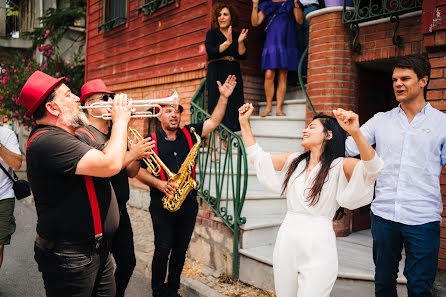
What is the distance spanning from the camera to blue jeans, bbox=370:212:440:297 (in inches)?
103

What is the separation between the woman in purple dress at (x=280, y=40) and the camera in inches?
226

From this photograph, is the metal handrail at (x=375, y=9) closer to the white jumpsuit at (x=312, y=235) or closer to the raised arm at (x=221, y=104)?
the raised arm at (x=221, y=104)

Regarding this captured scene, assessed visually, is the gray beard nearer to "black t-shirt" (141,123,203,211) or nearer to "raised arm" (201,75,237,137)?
"black t-shirt" (141,123,203,211)

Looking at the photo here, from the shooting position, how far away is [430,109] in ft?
9.00

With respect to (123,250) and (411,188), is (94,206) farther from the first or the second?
(411,188)

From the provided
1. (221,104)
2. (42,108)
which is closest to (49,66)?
(221,104)

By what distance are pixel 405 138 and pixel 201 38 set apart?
4554mm

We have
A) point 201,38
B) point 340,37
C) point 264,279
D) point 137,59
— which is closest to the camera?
point 264,279

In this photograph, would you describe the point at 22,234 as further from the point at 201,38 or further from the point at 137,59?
the point at 201,38

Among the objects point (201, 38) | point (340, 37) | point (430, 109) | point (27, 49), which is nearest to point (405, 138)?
point (430, 109)

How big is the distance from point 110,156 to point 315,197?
1.31 meters

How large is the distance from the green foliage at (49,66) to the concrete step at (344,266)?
380 inches

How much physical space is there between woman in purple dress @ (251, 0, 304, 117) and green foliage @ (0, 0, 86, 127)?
805 centimetres

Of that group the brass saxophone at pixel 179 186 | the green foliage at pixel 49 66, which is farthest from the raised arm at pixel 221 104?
the green foliage at pixel 49 66
